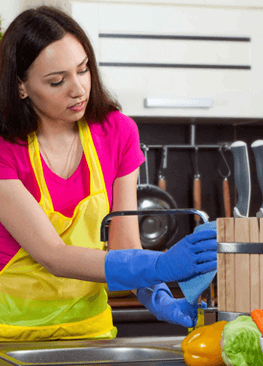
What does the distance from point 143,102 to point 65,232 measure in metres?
1.11

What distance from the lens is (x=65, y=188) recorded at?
1.29 meters

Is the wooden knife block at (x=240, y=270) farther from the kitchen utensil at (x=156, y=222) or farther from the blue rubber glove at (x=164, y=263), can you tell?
the kitchen utensil at (x=156, y=222)

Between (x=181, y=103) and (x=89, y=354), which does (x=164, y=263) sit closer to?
(x=89, y=354)

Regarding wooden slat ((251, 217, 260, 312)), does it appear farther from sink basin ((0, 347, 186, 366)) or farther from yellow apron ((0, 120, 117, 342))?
yellow apron ((0, 120, 117, 342))

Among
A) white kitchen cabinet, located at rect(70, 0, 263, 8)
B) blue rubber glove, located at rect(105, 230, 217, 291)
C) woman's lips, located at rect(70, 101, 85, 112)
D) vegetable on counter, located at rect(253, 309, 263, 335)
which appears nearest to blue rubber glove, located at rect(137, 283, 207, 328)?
blue rubber glove, located at rect(105, 230, 217, 291)

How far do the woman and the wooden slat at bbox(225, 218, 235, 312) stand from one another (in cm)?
37

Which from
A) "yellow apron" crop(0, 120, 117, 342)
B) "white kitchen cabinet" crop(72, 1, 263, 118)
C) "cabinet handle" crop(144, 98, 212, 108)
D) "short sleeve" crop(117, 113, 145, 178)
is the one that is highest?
"white kitchen cabinet" crop(72, 1, 263, 118)

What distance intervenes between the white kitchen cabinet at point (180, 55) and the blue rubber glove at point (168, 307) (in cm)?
123

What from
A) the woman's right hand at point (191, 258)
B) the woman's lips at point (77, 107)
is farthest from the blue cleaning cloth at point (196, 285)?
the woman's lips at point (77, 107)

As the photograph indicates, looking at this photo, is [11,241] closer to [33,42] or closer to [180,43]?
[33,42]

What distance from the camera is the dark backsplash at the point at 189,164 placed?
261cm

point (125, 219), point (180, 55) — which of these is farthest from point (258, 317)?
point (180, 55)

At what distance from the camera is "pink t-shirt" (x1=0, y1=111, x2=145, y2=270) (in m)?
1.26

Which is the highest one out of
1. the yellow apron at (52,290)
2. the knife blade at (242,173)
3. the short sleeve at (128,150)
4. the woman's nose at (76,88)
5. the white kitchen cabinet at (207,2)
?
the white kitchen cabinet at (207,2)
